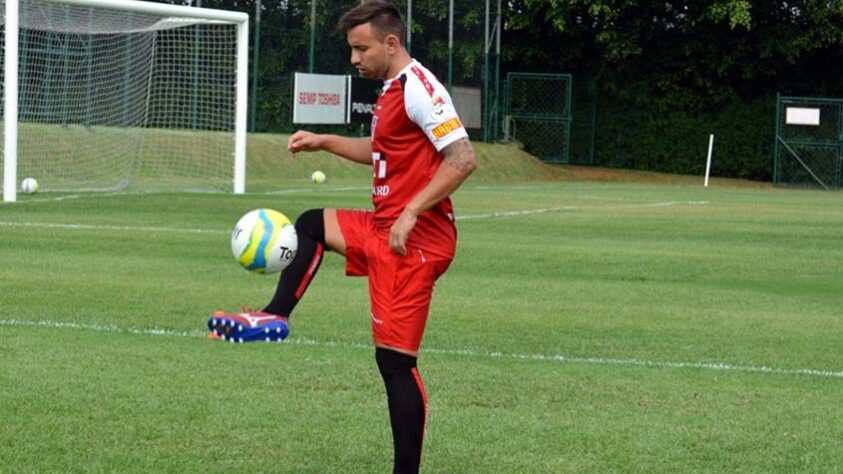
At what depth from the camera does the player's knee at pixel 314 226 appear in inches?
261

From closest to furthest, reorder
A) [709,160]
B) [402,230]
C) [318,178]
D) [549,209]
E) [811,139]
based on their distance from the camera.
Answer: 1. [402,230]
2. [549,209]
3. [318,178]
4. [709,160]
5. [811,139]

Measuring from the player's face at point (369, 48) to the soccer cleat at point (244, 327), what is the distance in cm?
104

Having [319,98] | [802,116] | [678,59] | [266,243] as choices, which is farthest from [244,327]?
[678,59]

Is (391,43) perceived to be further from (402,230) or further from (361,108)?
(361,108)

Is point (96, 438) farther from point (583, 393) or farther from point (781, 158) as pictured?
point (781, 158)

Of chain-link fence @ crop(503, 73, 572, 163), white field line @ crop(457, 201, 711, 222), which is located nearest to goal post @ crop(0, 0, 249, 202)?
white field line @ crop(457, 201, 711, 222)

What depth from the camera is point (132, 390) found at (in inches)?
341

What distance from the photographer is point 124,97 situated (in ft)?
98.1

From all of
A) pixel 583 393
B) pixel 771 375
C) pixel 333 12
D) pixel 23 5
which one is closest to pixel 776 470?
pixel 583 393

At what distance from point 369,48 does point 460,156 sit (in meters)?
0.56

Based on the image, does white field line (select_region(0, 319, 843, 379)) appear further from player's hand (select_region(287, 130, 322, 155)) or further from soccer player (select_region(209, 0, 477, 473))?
soccer player (select_region(209, 0, 477, 473))

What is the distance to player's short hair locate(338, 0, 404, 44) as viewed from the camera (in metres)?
6.36

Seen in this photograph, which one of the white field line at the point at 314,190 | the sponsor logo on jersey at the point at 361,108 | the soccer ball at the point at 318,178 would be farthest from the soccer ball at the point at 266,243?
the sponsor logo on jersey at the point at 361,108

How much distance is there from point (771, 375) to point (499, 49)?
3924 centimetres
